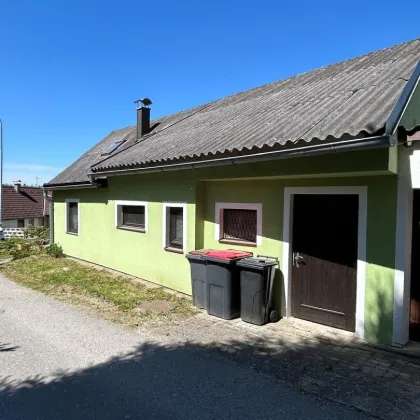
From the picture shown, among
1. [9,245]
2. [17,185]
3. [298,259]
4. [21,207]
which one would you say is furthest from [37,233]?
[17,185]

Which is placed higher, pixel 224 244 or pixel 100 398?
pixel 224 244

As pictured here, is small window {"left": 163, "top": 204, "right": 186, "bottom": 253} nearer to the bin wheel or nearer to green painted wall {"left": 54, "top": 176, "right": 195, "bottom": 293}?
green painted wall {"left": 54, "top": 176, "right": 195, "bottom": 293}

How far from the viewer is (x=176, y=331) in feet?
18.7

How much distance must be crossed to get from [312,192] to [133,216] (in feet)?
19.2

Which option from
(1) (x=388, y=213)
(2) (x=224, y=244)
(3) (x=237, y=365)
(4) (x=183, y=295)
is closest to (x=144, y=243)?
(4) (x=183, y=295)

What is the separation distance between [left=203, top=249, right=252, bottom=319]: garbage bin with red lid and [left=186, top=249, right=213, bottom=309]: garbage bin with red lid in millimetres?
127

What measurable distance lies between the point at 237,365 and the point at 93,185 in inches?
330

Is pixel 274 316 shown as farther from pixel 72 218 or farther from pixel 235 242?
pixel 72 218

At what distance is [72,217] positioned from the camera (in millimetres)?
13891

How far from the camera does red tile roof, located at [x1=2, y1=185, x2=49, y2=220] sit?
41406mm

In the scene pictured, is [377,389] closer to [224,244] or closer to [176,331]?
[176,331]

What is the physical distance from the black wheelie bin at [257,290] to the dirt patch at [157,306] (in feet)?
5.21

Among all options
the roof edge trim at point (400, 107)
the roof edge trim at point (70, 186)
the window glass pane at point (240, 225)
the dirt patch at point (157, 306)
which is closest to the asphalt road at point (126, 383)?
the dirt patch at point (157, 306)

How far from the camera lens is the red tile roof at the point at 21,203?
4141 centimetres
